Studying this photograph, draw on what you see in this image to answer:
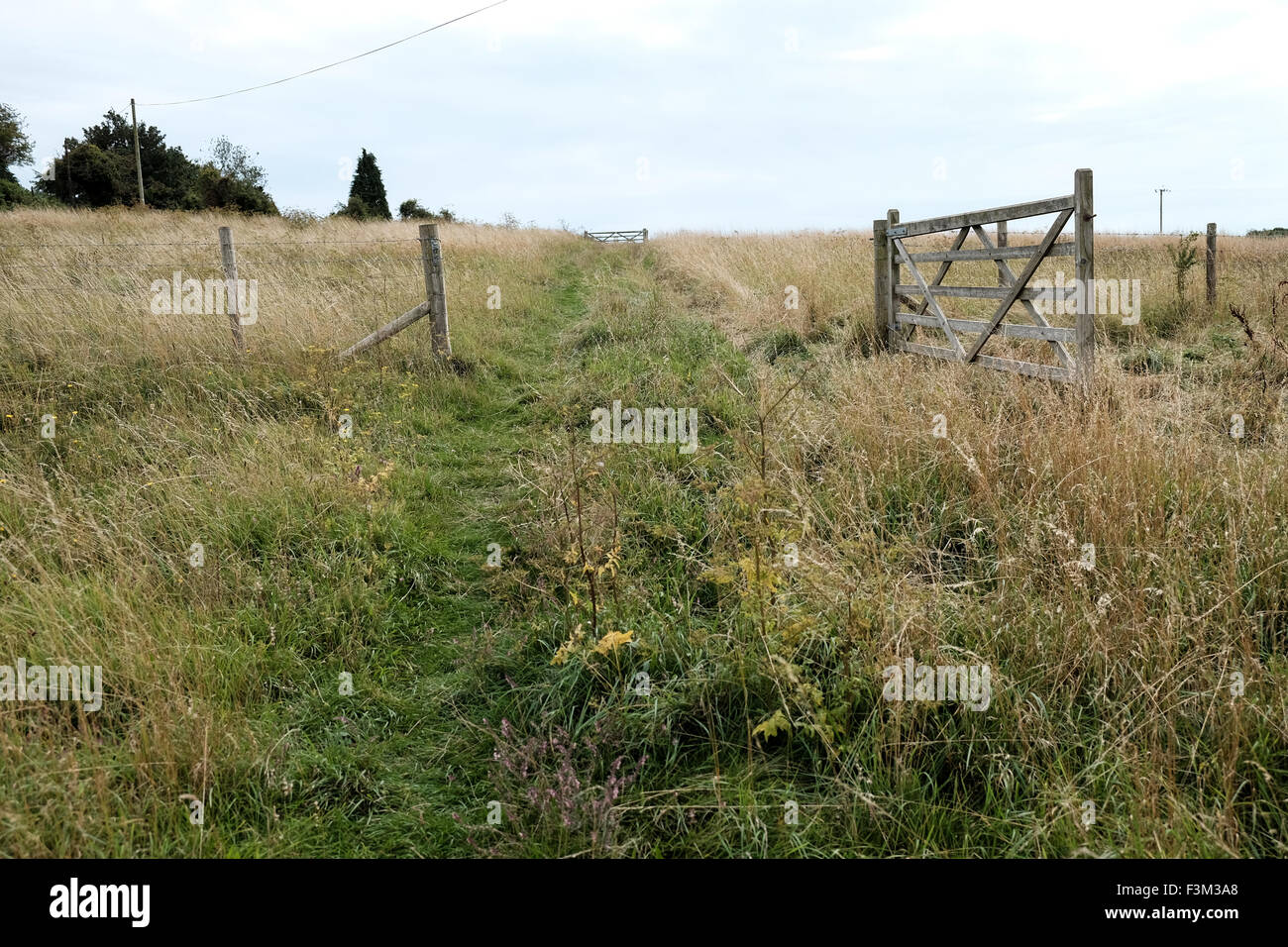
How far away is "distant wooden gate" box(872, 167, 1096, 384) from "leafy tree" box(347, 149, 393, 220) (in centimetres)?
3291

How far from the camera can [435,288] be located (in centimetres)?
910

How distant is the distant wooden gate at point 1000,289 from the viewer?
650 centimetres

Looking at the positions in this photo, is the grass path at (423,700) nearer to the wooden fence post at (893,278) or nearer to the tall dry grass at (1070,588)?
the tall dry grass at (1070,588)

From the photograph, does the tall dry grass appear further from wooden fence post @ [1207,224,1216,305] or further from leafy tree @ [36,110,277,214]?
leafy tree @ [36,110,277,214]

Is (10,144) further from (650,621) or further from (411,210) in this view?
(650,621)

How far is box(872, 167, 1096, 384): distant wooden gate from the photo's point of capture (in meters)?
6.50

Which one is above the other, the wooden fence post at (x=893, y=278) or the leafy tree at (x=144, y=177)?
the leafy tree at (x=144, y=177)

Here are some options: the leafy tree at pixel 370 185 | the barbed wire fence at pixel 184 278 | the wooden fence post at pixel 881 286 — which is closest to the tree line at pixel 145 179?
the leafy tree at pixel 370 185

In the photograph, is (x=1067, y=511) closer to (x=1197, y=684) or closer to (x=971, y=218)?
(x=1197, y=684)

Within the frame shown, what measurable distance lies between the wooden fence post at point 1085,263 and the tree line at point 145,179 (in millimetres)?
24232

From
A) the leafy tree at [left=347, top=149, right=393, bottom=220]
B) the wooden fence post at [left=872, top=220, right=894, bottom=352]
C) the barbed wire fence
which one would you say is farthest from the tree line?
the wooden fence post at [left=872, top=220, right=894, bottom=352]

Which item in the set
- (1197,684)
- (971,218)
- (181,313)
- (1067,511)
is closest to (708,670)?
(1197,684)
